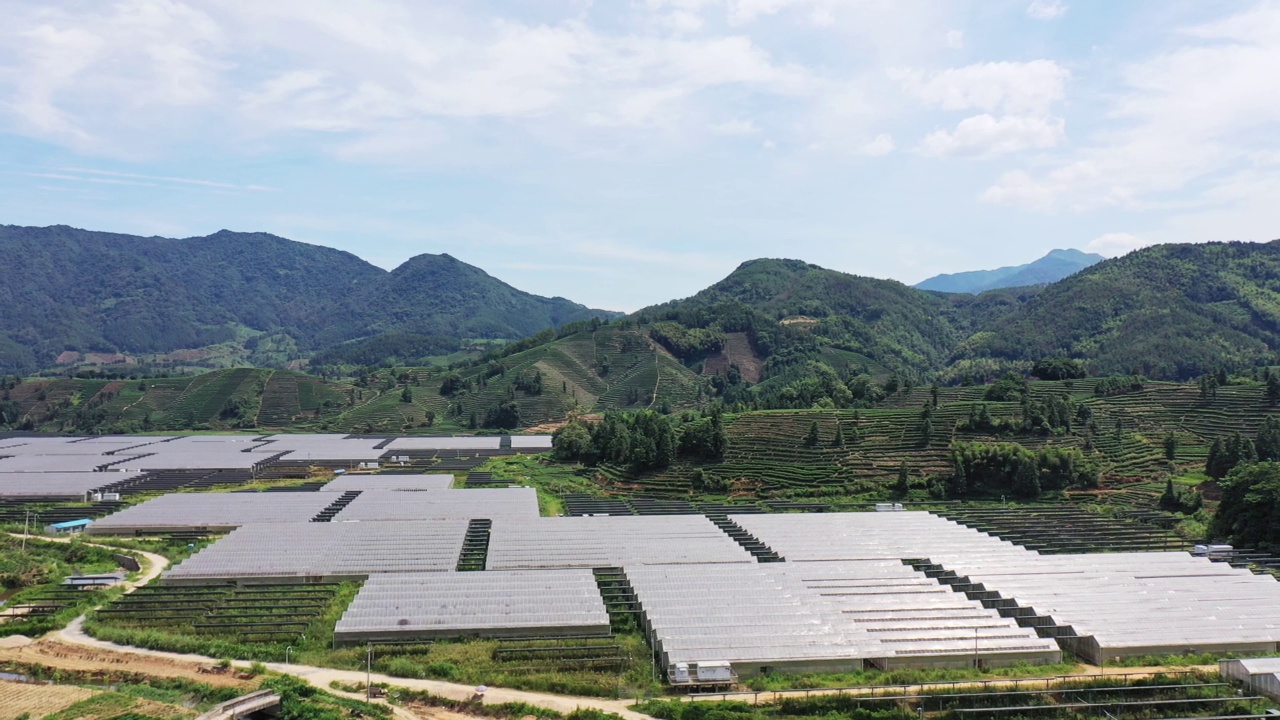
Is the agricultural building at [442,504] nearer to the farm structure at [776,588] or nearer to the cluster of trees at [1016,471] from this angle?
the farm structure at [776,588]

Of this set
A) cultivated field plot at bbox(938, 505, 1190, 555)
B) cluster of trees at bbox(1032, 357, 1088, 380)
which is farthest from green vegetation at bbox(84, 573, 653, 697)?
cluster of trees at bbox(1032, 357, 1088, 380)

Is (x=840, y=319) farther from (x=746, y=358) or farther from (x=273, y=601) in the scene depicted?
(x=273, y=601)

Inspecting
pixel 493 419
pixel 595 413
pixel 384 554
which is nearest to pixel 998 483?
pixel 384 554

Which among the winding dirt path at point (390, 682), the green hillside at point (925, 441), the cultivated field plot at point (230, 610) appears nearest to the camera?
the winding dirt path at point (390, 682)

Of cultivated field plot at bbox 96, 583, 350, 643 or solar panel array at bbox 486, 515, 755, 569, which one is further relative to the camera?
solar panel array at bbox 486, 515, 755, 569

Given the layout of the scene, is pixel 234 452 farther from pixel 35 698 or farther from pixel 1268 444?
pixel 1268 444

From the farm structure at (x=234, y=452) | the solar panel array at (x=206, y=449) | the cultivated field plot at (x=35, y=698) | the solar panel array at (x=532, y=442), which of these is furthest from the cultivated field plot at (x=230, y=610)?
the solar panel array at (x=532, y=442)

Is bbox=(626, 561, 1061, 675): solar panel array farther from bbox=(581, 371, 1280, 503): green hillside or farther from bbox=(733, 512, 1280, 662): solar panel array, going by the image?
bbox=(581, 371, 1280, 503): green hillside
